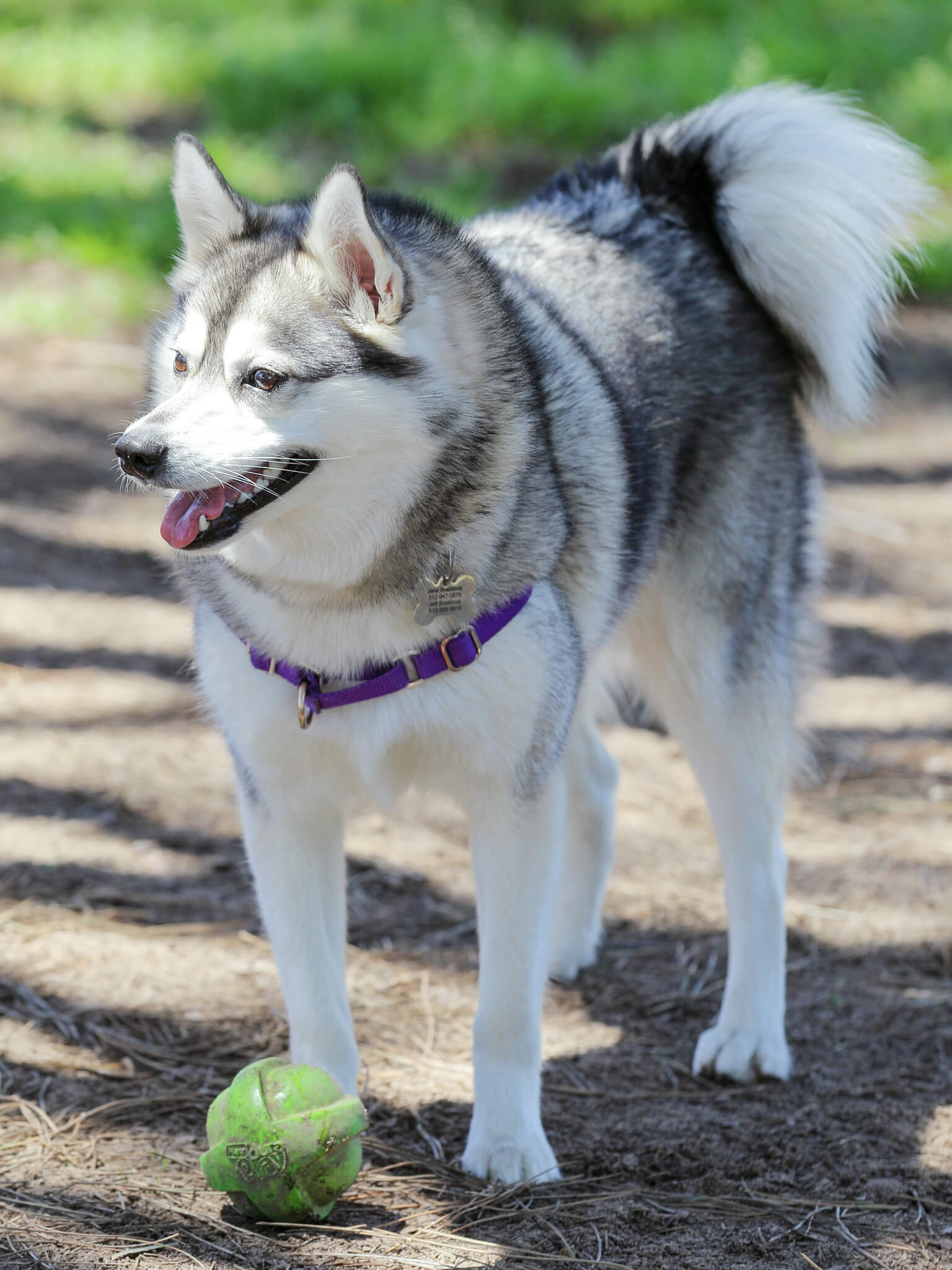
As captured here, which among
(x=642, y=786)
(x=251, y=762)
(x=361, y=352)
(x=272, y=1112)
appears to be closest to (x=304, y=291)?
(x=361, y=352)

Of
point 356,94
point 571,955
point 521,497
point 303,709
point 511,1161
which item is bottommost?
point 571,955

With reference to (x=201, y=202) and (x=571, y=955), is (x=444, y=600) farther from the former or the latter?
(x=571, y=955)

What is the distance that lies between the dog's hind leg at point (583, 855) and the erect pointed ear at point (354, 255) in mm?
1342

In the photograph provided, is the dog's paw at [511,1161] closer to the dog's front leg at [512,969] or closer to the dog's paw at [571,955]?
the dog's front leg at [512,969]

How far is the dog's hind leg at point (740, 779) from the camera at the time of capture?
2904mm

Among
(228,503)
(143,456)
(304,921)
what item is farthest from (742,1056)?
(143,456)

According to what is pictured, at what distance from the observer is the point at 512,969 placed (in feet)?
7.94

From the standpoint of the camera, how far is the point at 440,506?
2.26 meters

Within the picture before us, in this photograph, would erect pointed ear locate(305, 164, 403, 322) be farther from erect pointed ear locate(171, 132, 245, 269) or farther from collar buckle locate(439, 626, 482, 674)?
collar buckle locate(439, 626, 482, 674)

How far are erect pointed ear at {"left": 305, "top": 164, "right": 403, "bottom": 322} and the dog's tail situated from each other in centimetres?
115

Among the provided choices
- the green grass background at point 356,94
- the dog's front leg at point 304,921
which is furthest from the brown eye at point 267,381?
the green grass background at point 356,94

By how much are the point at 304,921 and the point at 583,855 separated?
40.5 inches

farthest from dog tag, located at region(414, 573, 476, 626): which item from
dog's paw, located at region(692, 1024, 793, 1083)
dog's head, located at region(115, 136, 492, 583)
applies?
dog's paw, located at region(692, 1024, 793, 1083)

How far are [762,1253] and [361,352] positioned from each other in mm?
1497
